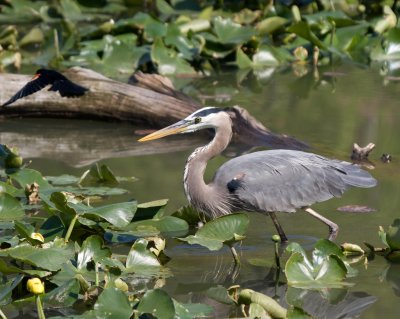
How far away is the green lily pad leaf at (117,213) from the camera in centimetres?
523

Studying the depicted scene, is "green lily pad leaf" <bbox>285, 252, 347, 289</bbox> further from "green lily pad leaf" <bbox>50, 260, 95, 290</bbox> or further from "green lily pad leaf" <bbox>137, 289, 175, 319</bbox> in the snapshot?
"green lily pad leaf" <bbox>50, 260, 95, 290</bbox>

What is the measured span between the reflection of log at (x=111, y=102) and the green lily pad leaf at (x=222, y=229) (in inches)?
121

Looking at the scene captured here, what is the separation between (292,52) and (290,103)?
1529 millimetres

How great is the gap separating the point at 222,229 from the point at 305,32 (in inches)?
→ 213

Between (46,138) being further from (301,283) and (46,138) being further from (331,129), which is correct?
(301,283)

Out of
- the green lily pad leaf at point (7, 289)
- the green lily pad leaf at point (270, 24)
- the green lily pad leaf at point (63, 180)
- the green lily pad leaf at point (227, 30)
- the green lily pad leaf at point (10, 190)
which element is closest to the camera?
the green lily pad leaf at point (7, 289)

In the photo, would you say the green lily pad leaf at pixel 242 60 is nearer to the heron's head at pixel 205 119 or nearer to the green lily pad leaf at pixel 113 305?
the heron's head at pixel 205 119

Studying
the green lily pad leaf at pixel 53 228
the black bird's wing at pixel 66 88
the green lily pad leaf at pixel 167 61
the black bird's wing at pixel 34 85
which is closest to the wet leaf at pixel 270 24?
the green lily pad leaf at pixel 167 61

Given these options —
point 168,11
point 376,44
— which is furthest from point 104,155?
point 168,11

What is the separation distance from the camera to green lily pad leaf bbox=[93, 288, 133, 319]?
13.6 ft

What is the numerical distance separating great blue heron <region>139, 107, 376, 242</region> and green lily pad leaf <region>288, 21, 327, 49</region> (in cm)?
438

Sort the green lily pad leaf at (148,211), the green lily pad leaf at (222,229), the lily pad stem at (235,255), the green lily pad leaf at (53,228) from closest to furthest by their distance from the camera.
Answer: the green lily pad leaf at (222,229) → the lily pad stem at (235,255) → the green lily pad leaf at (53,228) → the green lily pad leaf at (148,211)

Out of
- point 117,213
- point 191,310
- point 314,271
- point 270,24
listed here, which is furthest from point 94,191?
point 270,24

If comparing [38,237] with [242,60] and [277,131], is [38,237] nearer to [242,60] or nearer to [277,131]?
[277,131]
